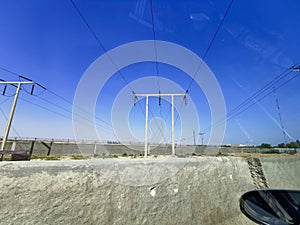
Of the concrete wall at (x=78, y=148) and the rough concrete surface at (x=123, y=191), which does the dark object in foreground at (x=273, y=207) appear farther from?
the concrete wall at (x=78, y=148)

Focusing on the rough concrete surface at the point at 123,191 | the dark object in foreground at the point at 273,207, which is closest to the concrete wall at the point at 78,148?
the rough concrete surface at the point at 123,191

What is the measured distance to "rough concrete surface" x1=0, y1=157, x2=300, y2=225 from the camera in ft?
4.48

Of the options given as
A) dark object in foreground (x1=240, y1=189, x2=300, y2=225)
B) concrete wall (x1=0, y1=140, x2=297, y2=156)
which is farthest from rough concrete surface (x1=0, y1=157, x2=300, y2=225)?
concrete wall (x1=0, y1=140, x2=297, y2=156)

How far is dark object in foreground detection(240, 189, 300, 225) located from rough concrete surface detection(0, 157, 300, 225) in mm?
452

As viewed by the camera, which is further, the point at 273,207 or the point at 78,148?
the point at 78,148

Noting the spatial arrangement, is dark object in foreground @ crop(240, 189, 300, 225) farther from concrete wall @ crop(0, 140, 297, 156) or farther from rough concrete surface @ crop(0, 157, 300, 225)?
concrete wall @ crop(0, 140, 297, 156)

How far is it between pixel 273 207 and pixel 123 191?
147cm

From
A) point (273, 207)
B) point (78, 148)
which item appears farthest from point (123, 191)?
point (78, 148)

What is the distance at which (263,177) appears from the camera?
2.54 m

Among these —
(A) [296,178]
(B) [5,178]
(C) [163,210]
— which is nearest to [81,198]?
(B) [5,178]

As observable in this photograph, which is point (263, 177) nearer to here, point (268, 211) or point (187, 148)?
point (268, 211)

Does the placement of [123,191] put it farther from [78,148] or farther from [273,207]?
[78,148]

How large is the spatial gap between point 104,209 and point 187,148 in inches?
1190

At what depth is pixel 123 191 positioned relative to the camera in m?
1.69
